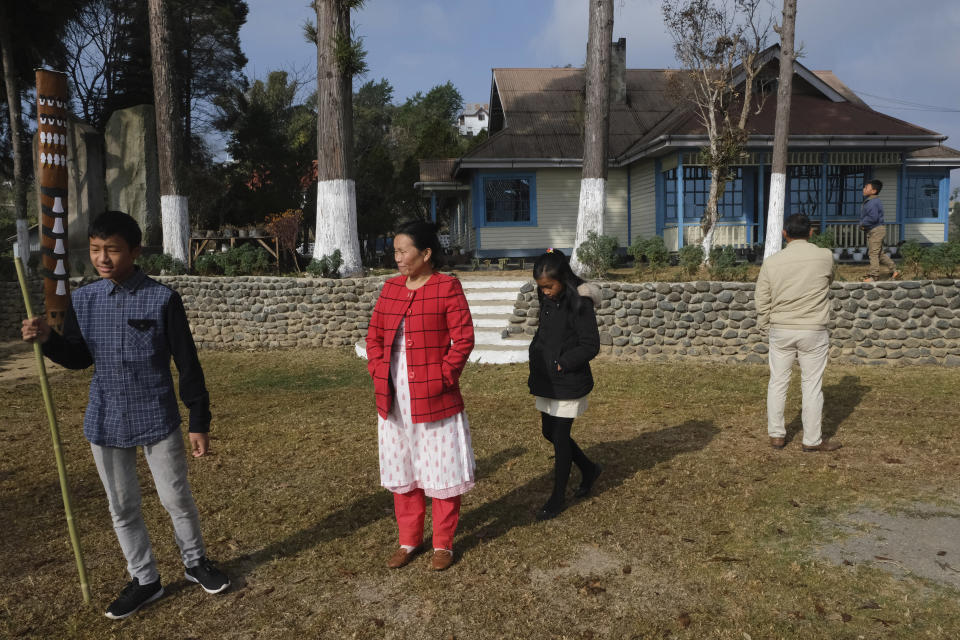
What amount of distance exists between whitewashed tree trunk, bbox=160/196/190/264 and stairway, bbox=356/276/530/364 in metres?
5.56

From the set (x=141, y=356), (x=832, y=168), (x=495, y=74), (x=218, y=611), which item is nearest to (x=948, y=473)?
(x=218, y=611)

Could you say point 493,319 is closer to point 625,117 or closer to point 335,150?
point 335,150

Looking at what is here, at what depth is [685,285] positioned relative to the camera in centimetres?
1036

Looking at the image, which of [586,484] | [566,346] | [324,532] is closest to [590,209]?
[586,484]

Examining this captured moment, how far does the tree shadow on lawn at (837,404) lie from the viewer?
6309 mm

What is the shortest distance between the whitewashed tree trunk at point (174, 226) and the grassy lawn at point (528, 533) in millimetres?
7865

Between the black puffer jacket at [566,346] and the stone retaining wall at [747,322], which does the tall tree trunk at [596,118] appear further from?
the black puffer jacket at [566,346]

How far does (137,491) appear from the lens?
10.5ft

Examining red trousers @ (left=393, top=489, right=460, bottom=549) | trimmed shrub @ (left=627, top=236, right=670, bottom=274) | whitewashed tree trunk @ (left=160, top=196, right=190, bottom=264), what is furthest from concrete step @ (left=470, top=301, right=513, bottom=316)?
red trousers @ (left=393, top=489, right=460, bottom=549)

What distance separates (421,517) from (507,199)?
15343mm

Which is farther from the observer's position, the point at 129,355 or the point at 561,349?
the point at 561,349

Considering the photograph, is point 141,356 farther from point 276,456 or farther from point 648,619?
point 276,456

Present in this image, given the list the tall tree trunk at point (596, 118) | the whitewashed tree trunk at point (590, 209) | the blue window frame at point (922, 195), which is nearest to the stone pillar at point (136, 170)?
the whitewashed tree trunk at point (590, 209)

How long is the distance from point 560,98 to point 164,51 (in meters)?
10.6
